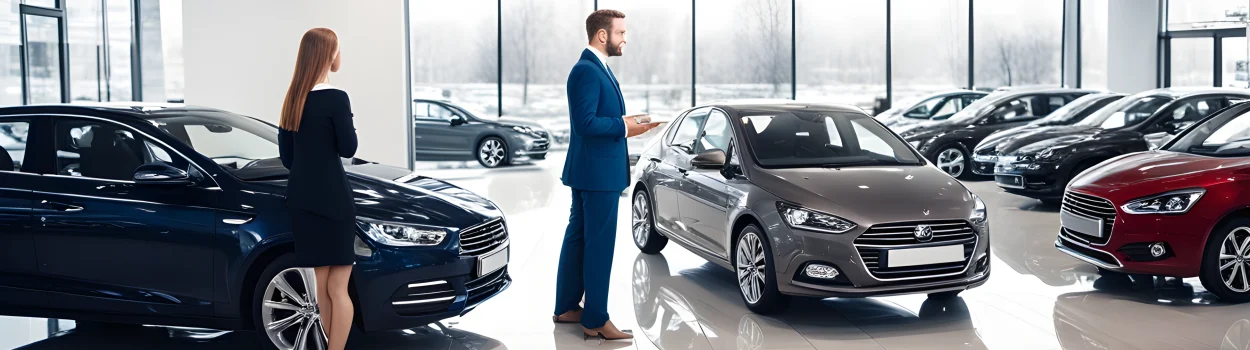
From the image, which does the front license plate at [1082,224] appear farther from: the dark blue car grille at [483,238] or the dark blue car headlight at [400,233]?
the dark blue car headlight at [400,233]

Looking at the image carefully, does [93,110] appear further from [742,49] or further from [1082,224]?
[742,49]

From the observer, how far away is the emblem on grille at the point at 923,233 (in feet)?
15.1

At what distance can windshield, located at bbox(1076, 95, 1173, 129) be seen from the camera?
9.17 meters

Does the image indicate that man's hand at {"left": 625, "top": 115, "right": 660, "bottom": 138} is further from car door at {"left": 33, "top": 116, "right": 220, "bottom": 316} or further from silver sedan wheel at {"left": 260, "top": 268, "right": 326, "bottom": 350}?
car door at {"left": 33, "top": 116, "right": 220, "bottom": 316}

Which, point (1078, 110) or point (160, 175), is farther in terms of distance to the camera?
point (1078, 110)

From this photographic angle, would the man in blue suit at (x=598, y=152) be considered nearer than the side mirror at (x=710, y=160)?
Yes

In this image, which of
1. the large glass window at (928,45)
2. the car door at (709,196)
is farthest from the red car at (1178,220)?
the large glass window at (928,45)

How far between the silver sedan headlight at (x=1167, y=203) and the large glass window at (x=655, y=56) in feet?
41.3

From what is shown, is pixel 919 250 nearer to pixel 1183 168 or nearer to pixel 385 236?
pixel 1183 168

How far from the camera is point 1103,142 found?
8859mm

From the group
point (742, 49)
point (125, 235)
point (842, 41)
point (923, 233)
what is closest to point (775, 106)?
point (923, 233)

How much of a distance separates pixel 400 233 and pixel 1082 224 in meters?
3.81

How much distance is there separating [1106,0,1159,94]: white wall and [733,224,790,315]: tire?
14788 mm

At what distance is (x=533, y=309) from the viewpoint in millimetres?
5246
